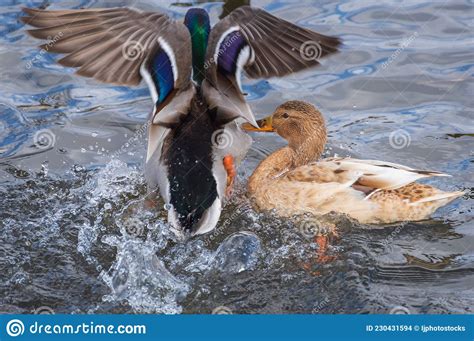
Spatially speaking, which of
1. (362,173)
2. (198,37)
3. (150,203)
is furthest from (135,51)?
(362,173)

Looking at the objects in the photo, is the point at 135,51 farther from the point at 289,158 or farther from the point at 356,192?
the point at 356,192

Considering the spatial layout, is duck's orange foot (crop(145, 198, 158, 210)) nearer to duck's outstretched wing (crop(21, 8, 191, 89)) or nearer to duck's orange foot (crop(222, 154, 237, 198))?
duck's orange foot (crop(222, 154, 237, 198))

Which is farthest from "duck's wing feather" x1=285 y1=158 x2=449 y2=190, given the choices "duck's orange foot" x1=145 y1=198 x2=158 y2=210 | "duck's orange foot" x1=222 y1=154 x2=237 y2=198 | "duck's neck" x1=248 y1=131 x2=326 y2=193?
"duck's orange foot" x1=145 y1=198 x2=158 y2=210

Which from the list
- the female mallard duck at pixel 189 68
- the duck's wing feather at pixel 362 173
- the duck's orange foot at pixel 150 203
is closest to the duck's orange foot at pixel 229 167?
the female mallard duck at pixel 189 68

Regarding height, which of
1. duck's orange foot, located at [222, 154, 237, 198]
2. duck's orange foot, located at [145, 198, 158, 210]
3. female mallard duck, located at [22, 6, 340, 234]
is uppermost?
female mallard duck, located at [22, 6, 340, 234]

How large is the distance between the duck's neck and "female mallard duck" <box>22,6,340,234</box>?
333 millimetres

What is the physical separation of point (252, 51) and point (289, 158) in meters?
1.14

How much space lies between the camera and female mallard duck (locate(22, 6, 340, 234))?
5277 mm

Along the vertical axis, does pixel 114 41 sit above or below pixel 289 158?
above

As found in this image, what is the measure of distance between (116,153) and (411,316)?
10.9ft

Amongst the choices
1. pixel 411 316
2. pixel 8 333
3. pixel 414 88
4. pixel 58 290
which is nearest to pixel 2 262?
pixel 58 290

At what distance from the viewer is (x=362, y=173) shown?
592cm

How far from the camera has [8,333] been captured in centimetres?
452

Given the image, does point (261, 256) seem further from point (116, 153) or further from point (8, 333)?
point (116, 153)
